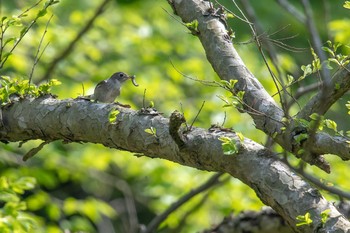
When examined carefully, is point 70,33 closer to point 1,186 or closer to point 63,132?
point 1,186

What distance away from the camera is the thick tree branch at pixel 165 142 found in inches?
119

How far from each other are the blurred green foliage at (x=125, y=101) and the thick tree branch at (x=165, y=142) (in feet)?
9.08

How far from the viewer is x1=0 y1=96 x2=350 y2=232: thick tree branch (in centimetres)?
303

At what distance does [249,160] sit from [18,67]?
5.36 m

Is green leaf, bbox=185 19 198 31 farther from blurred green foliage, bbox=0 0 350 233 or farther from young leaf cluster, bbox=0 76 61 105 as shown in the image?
blurred green foliage, bbox=0 0 350 233

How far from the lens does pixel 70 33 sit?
8375 mm

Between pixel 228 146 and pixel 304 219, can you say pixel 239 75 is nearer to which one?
pixel 228 146

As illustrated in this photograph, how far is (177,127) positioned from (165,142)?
19cm

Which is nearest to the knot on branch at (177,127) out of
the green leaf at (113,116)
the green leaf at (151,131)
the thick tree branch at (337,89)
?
the green leaf at (151,131)

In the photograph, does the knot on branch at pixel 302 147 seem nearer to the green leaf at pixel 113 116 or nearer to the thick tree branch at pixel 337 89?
the thick tree branch at pixel 337 89

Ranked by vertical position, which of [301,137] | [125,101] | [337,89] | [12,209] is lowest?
[125,101]

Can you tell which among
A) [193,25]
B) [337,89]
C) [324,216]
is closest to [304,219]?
[324,216]

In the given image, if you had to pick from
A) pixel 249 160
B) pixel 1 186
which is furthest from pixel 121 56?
pixel 249 160

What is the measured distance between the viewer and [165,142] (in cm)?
338
